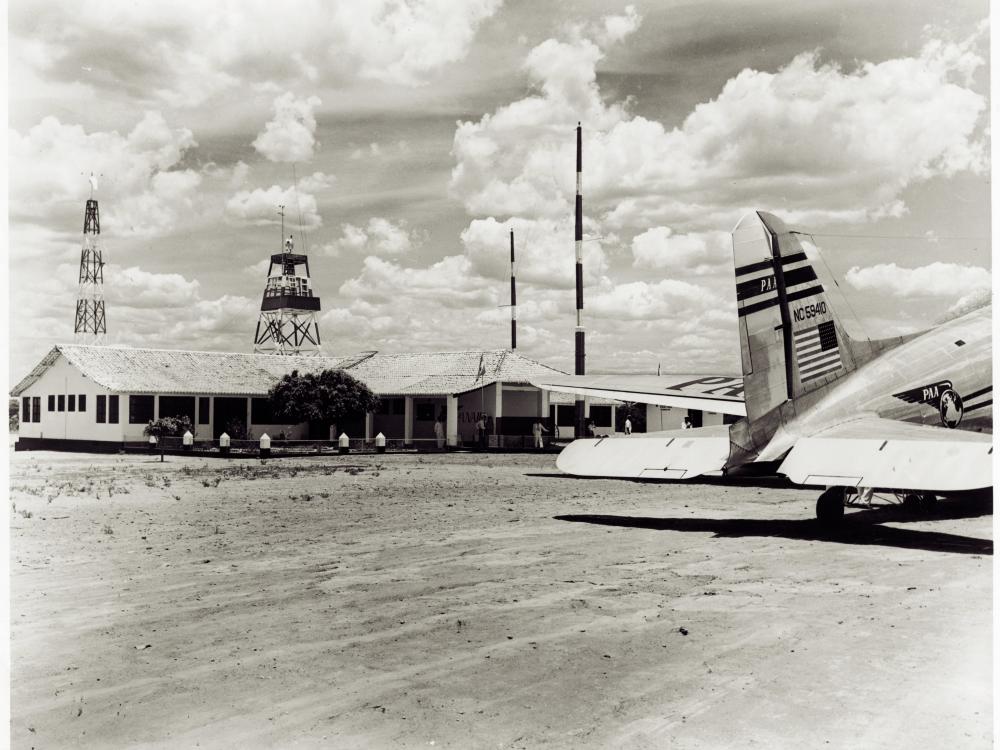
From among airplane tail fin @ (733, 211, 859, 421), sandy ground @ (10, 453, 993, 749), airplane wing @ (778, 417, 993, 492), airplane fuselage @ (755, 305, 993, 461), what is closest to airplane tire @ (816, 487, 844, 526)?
sandy ground @ (10, 453, 993, 749)

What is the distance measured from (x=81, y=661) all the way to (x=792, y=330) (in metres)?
9.53

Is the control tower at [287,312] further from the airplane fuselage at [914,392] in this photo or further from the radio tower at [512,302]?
the airplane fuselage at [914,392]

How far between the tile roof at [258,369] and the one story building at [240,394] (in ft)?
0.19

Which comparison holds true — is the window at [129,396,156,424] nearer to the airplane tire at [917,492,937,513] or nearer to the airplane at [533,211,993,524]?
the airplane at [533,211,993,524]

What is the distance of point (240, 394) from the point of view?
3862 cm

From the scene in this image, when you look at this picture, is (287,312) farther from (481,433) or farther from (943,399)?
(943,399)

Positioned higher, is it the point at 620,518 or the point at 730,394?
the point at 730,394

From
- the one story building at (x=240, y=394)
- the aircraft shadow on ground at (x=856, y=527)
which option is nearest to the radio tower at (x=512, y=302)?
the one story building at (x=240, y=394)

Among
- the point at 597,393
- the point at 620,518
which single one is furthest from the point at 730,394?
the point at 620,518

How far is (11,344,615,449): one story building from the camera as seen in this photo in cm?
3591

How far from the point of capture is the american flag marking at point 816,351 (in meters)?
12.1

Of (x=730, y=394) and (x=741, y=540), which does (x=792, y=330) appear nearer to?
(x=741, y=540)

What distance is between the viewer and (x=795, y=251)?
12.0 metres

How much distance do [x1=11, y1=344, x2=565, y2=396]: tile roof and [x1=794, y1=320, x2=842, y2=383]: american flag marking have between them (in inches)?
971
